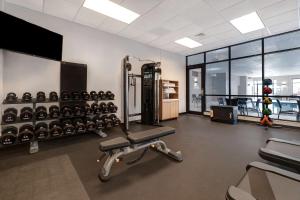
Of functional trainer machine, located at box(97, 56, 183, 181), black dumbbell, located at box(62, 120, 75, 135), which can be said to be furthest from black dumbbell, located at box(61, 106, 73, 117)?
functional trainer machine, located at box(97, 56, 183, 181)

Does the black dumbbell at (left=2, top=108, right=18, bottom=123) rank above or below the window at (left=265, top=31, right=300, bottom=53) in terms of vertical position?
below

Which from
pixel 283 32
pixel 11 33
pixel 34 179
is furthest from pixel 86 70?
pixel 283 32

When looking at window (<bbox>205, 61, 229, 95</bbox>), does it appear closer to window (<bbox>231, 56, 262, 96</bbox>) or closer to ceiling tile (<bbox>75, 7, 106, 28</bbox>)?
window (<bbox>231, 56, 262, 96</bbox>)

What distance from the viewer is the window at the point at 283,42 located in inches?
195

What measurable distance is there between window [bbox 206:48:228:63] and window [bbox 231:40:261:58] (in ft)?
1.07

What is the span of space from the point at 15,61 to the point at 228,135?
19.2 ft

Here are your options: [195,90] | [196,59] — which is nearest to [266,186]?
[195,90]

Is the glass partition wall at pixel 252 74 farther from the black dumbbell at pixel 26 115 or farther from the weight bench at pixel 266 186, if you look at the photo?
the black dumbbell at pixel 26 115

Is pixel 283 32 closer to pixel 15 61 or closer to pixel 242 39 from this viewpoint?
pixel 242 39

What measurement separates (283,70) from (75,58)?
25.4ft

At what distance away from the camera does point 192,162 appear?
2.62 meters

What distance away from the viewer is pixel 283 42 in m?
5.23

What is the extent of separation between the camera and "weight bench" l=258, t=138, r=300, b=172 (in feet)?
6.41

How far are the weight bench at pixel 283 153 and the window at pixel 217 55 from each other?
192 inches
